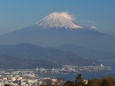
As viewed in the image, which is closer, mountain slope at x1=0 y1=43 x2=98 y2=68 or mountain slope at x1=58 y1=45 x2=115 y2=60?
mountain slope at x1=0 y1=43 x2=98 y2=68

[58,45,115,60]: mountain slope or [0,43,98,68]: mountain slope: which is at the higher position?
[58,45,115,60]: mountain slope

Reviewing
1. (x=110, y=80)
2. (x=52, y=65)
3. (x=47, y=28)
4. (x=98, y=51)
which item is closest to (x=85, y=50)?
(x=98, y=51)

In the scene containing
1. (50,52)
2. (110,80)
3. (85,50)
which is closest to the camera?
(110,80)

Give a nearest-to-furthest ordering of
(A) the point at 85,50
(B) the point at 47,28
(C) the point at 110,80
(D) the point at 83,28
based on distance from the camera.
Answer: (C) the point at 110,80 → (A) the point at 85,50 → (B) the point at 47,28 → (D) the point at 83,28

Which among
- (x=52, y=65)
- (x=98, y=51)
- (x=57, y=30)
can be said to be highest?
(x=57, y=30)

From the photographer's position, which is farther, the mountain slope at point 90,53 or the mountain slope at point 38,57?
the mountain slope at point 90,53

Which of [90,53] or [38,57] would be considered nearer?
[38,57]

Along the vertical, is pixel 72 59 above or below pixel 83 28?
below

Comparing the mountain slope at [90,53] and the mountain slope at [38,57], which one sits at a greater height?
the mountain slope at [90,53]

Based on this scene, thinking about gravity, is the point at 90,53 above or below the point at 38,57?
above

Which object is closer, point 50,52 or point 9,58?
point 9,58

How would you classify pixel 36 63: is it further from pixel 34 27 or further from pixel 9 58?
pixel 34 27
